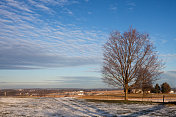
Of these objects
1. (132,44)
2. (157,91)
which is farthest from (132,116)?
(157,91)

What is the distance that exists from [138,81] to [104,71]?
14.6ft

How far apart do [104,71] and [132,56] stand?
408cm

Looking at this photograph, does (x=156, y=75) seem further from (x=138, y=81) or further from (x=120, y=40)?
(x=120, y=40)

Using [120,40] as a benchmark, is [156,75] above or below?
below

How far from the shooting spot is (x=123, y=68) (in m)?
23.1

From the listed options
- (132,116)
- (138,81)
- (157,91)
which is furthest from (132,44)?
(157,91)

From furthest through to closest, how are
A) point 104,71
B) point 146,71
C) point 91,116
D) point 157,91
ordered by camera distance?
1. point 157,91
2. point 104,71
3. point 146,71
4. point 91,116

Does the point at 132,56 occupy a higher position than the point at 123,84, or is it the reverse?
the point at 132,56

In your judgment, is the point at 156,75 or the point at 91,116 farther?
the point at 156,75

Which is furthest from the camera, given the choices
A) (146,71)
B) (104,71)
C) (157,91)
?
(157,91)

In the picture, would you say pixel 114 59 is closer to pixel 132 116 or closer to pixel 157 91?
pixel 132 116

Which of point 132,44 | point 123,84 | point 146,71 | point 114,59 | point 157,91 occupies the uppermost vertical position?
point 132,44

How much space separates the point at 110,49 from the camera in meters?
23.9

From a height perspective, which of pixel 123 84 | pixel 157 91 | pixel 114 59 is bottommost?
pixel 157 91
